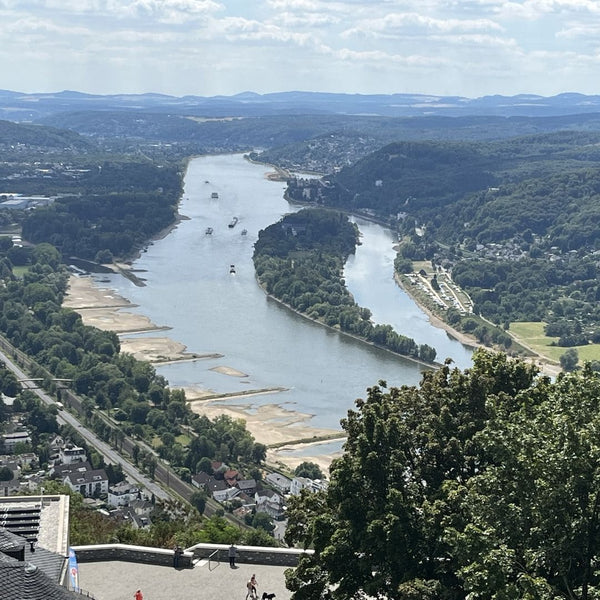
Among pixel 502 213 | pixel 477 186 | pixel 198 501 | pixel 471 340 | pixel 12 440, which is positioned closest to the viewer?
pixel 198 501

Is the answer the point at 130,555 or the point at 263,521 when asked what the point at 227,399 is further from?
the point at 130,555

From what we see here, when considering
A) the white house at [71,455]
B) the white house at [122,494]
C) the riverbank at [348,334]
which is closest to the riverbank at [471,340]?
the riverbank at [348,334]

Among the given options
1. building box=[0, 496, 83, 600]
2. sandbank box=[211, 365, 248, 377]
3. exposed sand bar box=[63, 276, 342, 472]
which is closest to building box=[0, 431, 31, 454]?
exposed sand bar box=[63, 276, 342, 472]

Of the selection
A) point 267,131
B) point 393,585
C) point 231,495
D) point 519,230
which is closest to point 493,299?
point 519,230

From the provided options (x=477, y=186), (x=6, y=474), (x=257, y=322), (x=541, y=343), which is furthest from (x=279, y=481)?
(x=477, y=186)

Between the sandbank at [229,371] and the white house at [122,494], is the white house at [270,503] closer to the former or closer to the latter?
the white house at [122,494]

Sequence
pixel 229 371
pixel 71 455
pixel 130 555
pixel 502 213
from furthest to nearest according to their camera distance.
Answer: pixel 502 213 → pixel 229 371 → pixel 71 455 → pixel 130 555

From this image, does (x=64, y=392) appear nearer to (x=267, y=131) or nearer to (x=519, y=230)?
(x=519, y=230)
